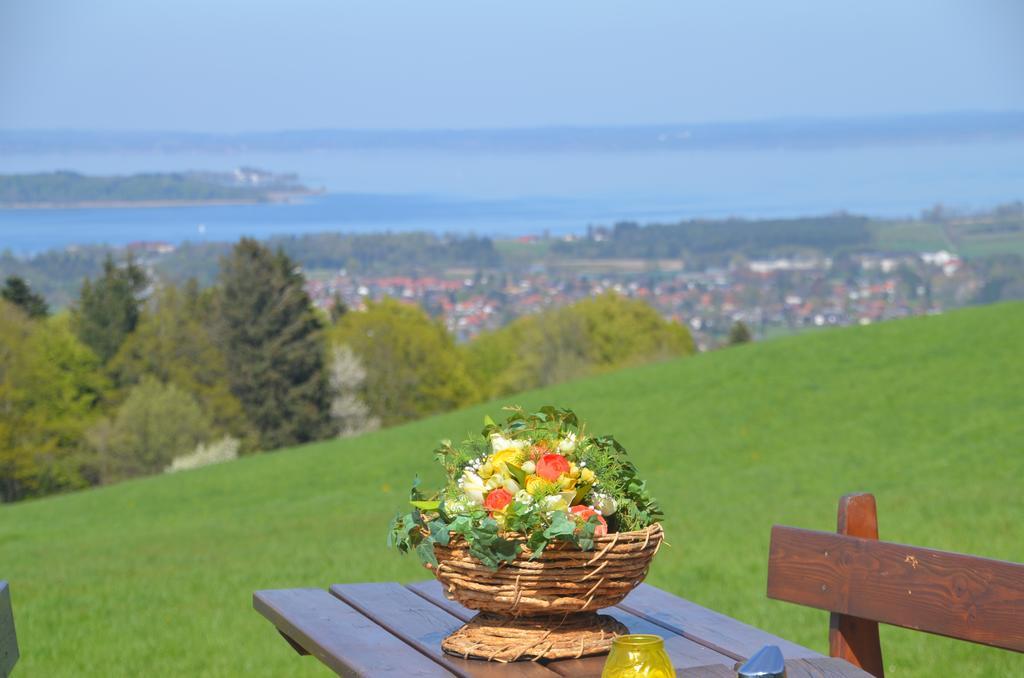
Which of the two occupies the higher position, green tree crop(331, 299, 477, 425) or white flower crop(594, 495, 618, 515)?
white flower crop(594, 495, 618, 515)

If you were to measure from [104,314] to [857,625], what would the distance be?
72.8 m

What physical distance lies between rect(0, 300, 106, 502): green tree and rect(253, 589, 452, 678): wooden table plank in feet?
198

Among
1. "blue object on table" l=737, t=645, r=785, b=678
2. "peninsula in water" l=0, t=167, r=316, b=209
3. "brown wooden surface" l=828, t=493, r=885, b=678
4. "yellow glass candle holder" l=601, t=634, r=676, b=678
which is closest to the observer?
"blue object on table" l=737, t=645, r=785, b=678

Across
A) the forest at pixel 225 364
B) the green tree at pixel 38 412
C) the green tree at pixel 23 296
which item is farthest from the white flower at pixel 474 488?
the green tree at pixel 23 296

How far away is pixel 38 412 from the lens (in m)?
63.7

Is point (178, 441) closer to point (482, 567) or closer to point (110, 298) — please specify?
point (110, 298)

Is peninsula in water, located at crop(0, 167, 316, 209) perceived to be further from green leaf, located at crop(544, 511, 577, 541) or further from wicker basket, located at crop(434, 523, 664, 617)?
green leaf, located at crop(544, 511, 577, 541)

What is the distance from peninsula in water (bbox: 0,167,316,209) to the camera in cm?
13862

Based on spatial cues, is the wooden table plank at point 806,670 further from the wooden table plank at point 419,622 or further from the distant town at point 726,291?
the distant town at point 726,291

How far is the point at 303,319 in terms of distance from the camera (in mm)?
67250

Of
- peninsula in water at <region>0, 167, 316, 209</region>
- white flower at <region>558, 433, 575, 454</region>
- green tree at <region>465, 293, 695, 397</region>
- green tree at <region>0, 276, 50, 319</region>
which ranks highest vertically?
peninsula in water at <region>0, 167, 316, 209</region>

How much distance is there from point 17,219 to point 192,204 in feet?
93.2

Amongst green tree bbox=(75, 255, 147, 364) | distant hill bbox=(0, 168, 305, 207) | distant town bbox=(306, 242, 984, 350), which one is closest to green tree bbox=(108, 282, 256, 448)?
green tree bbox=(75, 255, 147, 364)

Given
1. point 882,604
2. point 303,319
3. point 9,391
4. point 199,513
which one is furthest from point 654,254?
point 882,604
